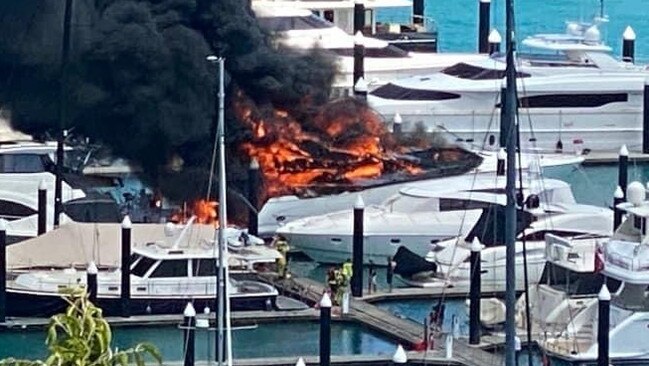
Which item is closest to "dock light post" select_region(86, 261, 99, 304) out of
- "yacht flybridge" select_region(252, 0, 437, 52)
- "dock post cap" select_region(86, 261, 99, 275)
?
"dock post cap" select_region(86, 261, 99, 275)

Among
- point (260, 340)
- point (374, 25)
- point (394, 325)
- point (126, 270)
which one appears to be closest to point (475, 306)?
point (394, 325)

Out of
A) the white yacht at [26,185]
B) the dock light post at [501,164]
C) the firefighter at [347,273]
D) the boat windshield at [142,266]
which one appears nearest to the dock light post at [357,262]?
the firefighter at [347,273]

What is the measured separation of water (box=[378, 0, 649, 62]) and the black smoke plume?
73.9ft

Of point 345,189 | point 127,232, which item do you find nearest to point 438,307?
point 127,232

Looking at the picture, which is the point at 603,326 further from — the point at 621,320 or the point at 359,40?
the point at 359,40

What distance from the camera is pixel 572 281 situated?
85.8 ft

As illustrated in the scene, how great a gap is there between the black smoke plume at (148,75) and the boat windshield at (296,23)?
Answer: 15.9 ft

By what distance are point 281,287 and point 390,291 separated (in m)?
1.31

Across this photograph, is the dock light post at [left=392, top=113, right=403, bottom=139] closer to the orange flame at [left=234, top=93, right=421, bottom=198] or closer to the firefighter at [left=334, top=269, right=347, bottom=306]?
the orange flame at [left=234, top=93, right=421, bottom=198]

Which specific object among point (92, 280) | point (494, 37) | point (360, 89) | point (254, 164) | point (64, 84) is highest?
point (64, 84)

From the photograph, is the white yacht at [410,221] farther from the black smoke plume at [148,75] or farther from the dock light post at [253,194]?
the black smoke plume at [148,75]

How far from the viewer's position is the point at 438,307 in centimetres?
2750

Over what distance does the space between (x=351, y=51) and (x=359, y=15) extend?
4.54m

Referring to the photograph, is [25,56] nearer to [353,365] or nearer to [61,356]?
[353,365]
